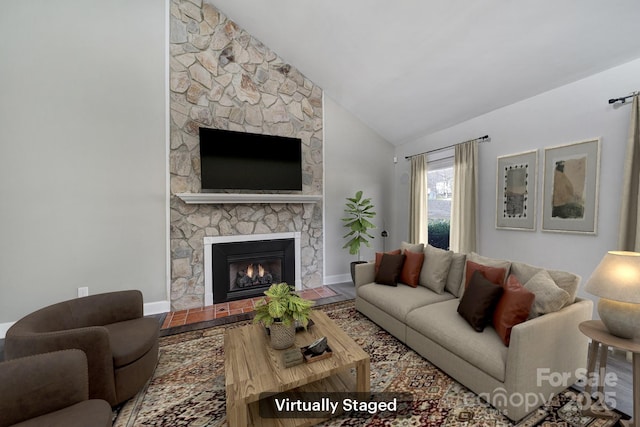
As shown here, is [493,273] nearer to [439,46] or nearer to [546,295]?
[546,295]

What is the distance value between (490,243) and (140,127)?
16.1 feet

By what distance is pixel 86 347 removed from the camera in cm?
154

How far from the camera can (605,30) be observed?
2.05 metres

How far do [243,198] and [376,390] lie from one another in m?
2.75

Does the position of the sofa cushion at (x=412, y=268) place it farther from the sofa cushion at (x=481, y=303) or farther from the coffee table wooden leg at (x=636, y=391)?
the coffee table wooden leg at (x=636, y=391)

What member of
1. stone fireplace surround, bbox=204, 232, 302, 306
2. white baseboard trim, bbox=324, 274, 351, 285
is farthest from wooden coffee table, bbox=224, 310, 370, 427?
white baseboard trim, bbox=324, 274, 351, 285

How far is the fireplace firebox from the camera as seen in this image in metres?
3.64

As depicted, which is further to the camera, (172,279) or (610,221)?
(172,279)

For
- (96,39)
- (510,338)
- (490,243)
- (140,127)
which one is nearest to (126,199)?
(140,127)

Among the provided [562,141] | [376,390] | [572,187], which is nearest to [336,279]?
[376,390]

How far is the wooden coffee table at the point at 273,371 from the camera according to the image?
138cm

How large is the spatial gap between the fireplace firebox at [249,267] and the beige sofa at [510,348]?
2.11 metres

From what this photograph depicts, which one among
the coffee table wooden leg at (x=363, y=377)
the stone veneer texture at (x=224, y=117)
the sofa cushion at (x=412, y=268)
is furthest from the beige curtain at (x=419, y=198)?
the coffee table wooden leg at (x=363, y=377)

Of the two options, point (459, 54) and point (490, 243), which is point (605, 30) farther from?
point (490, 243)
